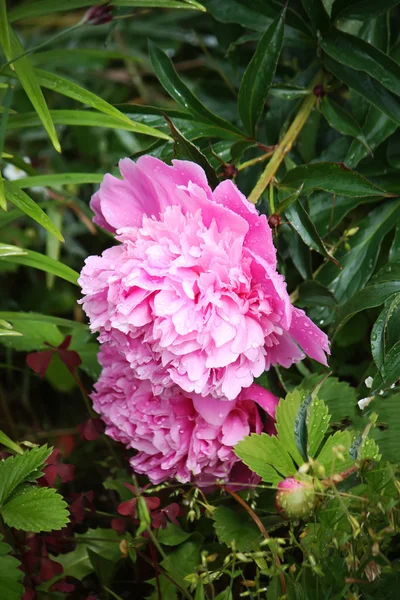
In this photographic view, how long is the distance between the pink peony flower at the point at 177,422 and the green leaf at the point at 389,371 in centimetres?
11

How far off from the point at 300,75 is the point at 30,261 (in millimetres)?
461

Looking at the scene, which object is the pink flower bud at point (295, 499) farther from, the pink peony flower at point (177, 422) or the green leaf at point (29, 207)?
the green leaf at point (29, 207)

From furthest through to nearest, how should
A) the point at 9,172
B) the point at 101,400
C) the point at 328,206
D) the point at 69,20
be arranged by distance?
the point at 69,20, the point at 9,172, the point at 328,206, the point at 101,400

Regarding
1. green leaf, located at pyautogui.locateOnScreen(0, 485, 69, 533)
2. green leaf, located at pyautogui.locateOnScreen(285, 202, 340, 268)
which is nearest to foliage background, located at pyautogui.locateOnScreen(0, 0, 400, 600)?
green leaf, located at pyautogui.locateOnScreen(285, 202, 340, 268)

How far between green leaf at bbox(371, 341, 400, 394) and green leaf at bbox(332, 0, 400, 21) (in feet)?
1.43

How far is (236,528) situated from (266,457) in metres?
0.10

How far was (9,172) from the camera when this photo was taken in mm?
1423

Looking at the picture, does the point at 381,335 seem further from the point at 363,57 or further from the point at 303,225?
the point at 363,57

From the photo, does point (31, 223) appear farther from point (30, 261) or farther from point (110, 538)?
point (110, 538)

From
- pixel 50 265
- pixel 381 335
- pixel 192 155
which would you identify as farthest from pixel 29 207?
pixel 381 335

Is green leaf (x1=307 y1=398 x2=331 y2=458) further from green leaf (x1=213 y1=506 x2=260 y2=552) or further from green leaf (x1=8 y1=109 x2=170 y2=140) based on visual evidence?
green leaf (x1=8 y1=109 x2=170 y2=140)

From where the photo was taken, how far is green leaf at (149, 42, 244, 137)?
2.84 feet

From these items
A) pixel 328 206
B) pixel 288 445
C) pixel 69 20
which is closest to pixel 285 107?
pixel 328 206

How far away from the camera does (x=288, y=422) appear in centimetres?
65
